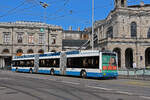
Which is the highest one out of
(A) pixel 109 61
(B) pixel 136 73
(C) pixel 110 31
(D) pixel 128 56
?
(C) pixel 110 31

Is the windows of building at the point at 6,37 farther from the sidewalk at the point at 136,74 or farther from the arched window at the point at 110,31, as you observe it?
the sidewalk at the point at 136,74

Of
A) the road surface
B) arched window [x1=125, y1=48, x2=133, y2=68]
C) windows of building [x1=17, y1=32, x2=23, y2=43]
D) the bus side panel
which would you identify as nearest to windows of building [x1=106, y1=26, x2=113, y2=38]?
arched window [x1=125, y1=48, x2=133, y2=68]

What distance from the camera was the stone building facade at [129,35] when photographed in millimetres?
44156

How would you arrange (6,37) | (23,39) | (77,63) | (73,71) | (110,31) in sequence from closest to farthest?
1. (77,63)
2. (73,71)
3. (110,31)
4. (6,37)
5. (23,39)

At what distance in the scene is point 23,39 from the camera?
195 feet

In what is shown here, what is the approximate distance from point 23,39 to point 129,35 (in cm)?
2906

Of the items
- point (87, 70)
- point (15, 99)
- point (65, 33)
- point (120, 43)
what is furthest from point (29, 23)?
point (15, 99)

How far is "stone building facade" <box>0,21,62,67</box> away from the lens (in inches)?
2277

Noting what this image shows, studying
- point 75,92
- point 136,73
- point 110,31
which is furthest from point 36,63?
point 110,31

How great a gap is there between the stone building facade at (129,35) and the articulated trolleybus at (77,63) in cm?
1913

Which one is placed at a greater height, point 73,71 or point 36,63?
point 36,63

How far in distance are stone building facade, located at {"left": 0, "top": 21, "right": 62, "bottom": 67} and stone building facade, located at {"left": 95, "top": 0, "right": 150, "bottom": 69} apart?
17742mm

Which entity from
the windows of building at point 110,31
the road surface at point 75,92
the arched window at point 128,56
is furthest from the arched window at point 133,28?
the road surface at point 75,92

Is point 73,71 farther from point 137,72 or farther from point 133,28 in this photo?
point 133,28
